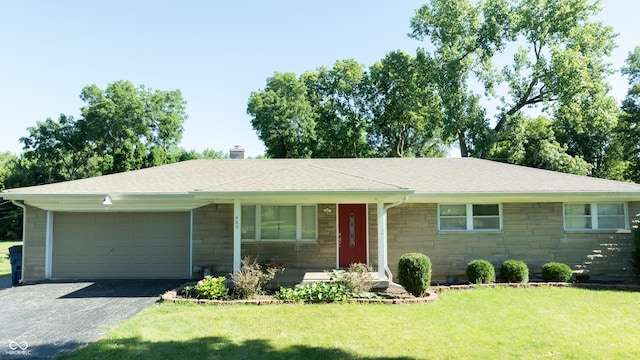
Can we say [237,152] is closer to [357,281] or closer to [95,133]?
[357,281]

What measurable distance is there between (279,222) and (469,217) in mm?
5520

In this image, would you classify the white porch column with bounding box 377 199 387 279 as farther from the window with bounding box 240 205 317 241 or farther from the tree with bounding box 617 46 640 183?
the tree with bounding box 617 46 640 183

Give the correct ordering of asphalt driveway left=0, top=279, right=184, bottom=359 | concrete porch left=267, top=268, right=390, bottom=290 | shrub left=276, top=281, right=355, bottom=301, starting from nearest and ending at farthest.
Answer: asphalt driveway left=0, top=279, right=184, bottom=359
shrub left=276, top=281, right=355, bottom=301
concrete porch left=267, top=268, right=390, bottom=290

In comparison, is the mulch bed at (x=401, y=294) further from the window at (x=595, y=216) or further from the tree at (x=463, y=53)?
the tree at (x=463, y=53)

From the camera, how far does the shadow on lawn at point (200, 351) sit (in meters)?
5.49

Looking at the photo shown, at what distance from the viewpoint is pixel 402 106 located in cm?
2872

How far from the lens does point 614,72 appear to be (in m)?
24.4

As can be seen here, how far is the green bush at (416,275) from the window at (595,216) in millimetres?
5446

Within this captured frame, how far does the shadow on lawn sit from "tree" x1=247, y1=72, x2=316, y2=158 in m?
25.5

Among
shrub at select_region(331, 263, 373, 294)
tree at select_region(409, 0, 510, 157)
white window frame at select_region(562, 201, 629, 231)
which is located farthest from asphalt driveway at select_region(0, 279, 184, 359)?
tree at select_region(409, 0, 510, 157)

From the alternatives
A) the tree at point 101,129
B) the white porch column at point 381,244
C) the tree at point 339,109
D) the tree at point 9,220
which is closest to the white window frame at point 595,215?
the white porch column at point 381,244

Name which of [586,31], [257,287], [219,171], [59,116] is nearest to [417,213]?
[257,287]

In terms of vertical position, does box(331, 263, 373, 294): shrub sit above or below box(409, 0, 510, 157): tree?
below

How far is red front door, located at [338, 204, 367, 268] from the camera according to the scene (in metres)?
11.6
